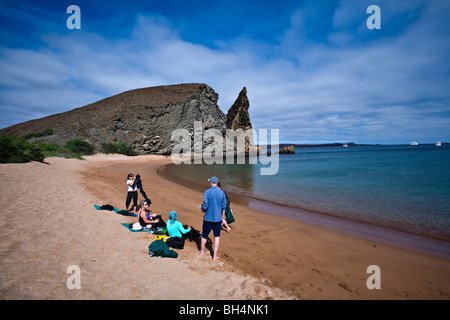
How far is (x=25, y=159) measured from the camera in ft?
46.6

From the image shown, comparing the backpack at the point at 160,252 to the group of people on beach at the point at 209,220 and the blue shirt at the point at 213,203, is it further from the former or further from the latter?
the blue shirt at the point at 213,203

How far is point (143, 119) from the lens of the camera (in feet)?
156

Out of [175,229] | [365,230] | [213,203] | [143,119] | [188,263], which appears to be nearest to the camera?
[188,263]

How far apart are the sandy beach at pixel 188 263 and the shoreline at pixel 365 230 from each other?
1.86 ft

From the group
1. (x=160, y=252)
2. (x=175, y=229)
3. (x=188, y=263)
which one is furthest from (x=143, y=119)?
(x=188, y=263)

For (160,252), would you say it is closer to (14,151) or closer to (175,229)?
(175,229)

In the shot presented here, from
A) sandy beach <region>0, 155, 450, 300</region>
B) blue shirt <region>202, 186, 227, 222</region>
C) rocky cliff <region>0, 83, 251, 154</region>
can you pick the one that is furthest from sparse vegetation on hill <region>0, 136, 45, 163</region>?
rocky cliff <region>0, 83, 251, 154</region>

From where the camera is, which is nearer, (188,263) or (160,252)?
(188,263)

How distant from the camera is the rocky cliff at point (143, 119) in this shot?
45.2 m

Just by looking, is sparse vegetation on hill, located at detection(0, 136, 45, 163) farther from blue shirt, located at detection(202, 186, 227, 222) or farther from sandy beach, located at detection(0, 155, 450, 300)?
blue shirt, located at detection(202, 186, 227, 222)

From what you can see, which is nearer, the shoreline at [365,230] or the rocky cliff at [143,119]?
the shoreline at [365,230]

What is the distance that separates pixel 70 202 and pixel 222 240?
591 centimetres

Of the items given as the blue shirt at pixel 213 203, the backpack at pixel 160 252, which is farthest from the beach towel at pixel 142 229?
the blue shirt at pixel 213 203

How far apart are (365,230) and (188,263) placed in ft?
22.8
